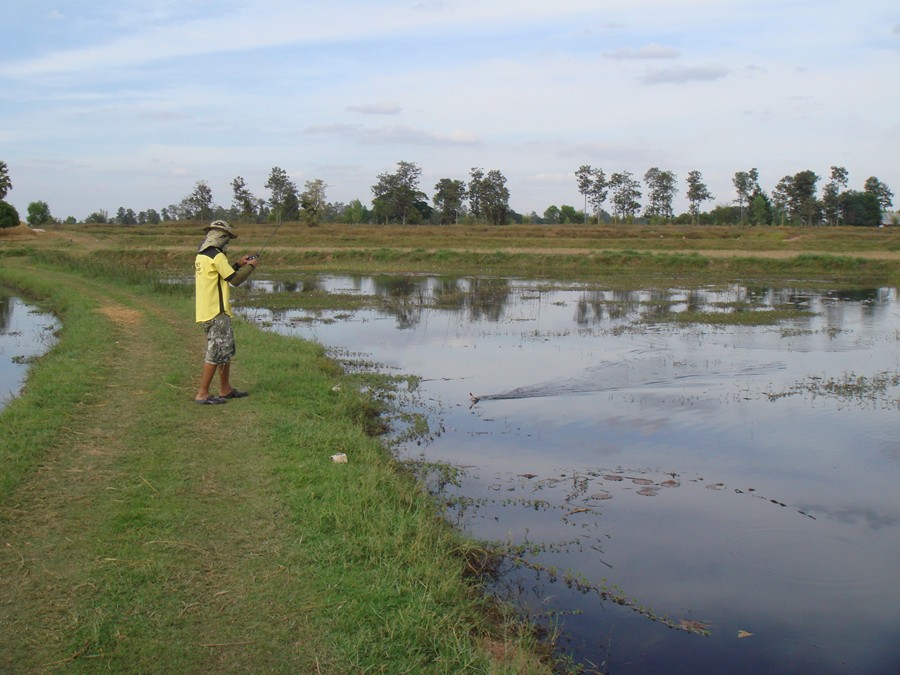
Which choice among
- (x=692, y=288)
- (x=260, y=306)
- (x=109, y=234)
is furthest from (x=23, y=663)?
(x=109, y=234)

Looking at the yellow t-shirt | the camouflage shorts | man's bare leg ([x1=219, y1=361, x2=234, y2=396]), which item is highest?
the yellow t-shirt

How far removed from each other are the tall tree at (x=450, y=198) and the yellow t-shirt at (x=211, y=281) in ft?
212

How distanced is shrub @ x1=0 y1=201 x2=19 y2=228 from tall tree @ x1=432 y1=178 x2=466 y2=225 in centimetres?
3557

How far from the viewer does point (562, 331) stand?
16516 millimetres

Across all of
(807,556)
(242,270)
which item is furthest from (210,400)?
(807,556)

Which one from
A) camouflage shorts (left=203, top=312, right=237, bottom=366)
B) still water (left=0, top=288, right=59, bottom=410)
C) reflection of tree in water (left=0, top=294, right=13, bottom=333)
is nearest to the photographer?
camouflage shorts (left=203, top=312, right=237, bottom=366)

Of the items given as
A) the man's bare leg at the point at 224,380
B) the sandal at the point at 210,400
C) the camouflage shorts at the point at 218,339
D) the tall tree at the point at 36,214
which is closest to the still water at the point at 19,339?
the sandal at the point at 210,400

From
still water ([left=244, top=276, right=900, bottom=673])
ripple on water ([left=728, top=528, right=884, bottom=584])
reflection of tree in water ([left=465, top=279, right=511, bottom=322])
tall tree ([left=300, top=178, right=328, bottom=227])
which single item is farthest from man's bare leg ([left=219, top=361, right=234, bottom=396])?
tall tree ([left=300, top=178, right=328, bottom=227])

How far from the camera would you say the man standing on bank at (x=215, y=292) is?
7.89 metres

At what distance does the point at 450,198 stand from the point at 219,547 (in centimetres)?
6862

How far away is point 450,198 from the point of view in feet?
235

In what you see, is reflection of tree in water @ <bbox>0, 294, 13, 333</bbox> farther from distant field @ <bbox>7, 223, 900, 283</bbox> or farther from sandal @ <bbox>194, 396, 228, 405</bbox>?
sandal @ <bbox>194, 396, 228, 405</bbox>

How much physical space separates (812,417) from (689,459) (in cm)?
258

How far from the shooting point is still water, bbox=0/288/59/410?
10992mm
